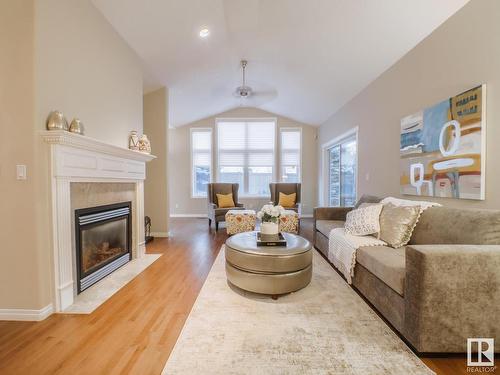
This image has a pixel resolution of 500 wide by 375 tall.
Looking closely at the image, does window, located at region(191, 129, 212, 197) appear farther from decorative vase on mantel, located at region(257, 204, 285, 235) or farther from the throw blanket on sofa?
the throw blanket on sofa

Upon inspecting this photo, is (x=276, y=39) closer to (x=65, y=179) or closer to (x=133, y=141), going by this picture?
(x=133, y=141)

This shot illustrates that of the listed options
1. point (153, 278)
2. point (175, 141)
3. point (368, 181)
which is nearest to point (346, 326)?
point (153, 278)

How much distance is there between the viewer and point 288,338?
162 cm

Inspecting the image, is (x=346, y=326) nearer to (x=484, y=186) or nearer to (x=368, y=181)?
(x=484, y=186)

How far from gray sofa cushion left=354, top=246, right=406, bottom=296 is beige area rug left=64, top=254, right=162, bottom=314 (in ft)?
7.83

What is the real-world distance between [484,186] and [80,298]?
3695mm

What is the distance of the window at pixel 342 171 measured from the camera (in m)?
4.92

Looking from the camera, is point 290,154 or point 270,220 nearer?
point 270,220

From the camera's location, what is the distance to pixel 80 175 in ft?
7.14

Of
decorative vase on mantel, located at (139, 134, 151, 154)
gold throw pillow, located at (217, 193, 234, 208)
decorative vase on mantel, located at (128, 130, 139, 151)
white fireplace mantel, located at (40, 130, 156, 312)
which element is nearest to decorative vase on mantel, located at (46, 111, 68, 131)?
white fireplace mantel, located at (40, 130, 156, 312)

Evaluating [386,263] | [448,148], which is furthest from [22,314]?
[448,148]

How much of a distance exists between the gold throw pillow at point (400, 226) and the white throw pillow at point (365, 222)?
0.39ft

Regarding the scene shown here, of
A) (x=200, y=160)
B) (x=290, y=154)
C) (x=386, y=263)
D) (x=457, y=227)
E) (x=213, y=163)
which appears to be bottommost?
(x=386, y=263)

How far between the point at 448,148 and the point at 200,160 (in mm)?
6103
